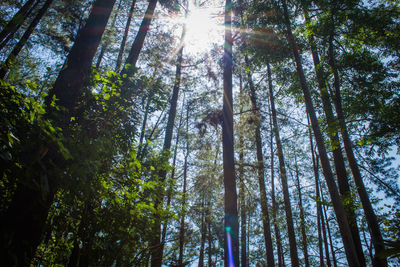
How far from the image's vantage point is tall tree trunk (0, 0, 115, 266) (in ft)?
4.93

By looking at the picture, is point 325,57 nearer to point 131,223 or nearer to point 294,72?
point 294,72

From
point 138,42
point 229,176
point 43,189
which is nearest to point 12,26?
point 43,189

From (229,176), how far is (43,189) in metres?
4.66

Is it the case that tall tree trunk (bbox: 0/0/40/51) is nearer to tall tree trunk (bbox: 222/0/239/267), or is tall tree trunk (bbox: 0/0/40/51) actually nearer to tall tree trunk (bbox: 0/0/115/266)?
tall tree trunk (bbox: 0/0/115/266)

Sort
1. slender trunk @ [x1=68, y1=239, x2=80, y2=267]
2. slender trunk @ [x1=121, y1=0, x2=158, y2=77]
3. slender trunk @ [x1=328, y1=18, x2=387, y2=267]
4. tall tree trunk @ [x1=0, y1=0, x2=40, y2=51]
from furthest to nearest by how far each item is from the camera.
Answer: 1. slender trunk @ [x1=121, y1=0, x2=158, y2=77]
2. slender trunk @ [x1=328, y1=18, x2=387, y2=267]
3. slender trunk @ [x1=68, y1=239, x2=80, y2=267]
4. tall tree trunk @ [x1=0, y1=0, x2=40, y2=51]

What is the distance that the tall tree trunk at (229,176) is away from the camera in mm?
4777

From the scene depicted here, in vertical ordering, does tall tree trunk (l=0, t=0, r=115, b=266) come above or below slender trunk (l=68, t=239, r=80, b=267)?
above

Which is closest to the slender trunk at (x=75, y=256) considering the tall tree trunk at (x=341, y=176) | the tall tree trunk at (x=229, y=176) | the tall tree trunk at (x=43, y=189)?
the tall tree trunk at (x=43, y=189)

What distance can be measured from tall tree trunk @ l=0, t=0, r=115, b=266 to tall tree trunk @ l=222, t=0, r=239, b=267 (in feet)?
12.6

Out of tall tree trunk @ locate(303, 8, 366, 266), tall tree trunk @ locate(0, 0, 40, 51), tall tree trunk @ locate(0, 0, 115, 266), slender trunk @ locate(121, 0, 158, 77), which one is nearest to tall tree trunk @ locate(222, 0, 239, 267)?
tall tree trunk @ locate(303, 8, 366, 266)

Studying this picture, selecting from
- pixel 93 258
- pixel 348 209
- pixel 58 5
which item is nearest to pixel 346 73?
pixel 348 209

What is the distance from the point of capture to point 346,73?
24.1 feet

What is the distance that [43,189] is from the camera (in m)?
1.21

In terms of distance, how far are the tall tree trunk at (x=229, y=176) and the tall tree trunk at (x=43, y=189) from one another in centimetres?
383
